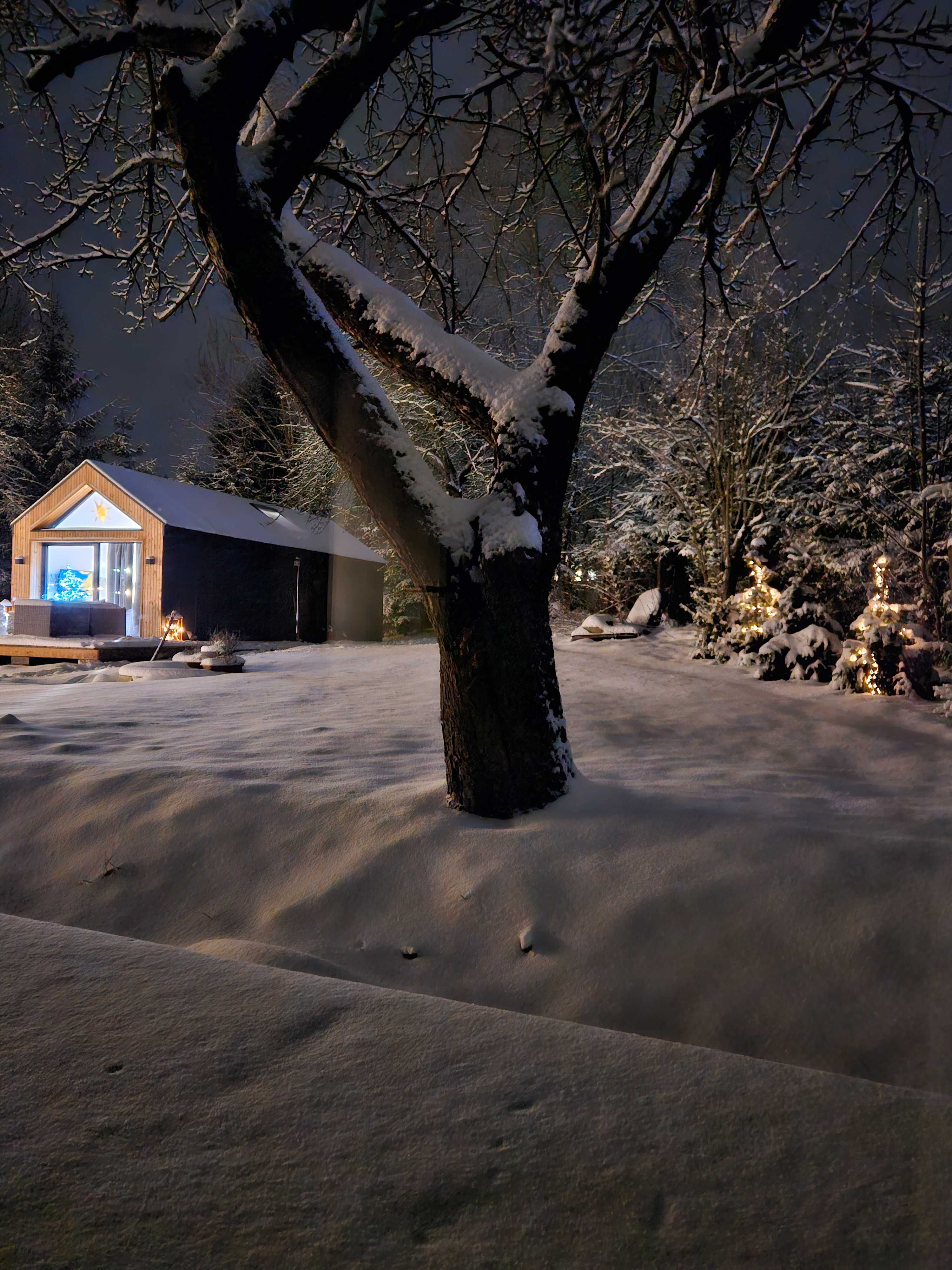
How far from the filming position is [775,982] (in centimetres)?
250

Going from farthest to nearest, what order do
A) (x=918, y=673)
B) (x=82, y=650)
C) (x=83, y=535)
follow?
(x=83, y=535)
(x=82, y=650)
(x=918, y=673)

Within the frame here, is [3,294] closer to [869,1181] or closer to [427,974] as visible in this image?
[427,974]

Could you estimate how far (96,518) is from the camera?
19.2 meters

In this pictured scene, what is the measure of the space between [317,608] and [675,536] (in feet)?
35.8

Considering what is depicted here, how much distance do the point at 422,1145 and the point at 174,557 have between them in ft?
62.0

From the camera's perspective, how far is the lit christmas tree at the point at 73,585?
19703 millimetres

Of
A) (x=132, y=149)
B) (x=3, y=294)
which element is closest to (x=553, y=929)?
(x=3, y=294)

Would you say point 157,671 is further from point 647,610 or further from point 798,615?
point 647,610

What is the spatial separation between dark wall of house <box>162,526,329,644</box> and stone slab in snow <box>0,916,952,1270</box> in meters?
17.9

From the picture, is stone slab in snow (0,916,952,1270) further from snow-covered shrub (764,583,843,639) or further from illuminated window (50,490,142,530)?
illuminated window (50,490,142,530)

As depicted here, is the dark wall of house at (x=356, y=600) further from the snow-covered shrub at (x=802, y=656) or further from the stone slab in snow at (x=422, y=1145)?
the stone slab in snow at (x=422, y=1145)

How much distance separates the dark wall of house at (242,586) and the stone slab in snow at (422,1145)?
17.9 meters

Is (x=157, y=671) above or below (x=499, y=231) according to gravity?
below

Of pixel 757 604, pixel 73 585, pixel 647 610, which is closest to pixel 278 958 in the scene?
pixel 757 604
